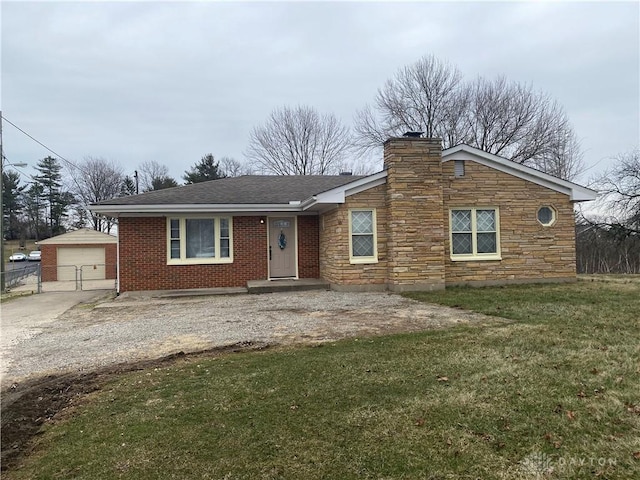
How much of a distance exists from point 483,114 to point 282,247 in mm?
23648

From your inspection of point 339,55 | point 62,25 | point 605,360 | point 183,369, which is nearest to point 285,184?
point 339,55

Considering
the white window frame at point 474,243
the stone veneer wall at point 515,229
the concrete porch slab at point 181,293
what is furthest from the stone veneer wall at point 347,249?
the concrete porch slab at point 181,293

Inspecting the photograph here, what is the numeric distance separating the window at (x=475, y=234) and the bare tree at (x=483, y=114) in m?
20.2

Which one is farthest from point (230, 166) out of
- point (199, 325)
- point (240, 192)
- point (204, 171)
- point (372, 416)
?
point (372, 416)

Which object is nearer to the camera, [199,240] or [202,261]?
[202,261]

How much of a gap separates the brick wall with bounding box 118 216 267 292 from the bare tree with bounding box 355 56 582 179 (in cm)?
2153

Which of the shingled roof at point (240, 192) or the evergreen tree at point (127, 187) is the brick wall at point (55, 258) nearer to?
the shingled roof at point (240, 192)

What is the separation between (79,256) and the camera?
80.8ft

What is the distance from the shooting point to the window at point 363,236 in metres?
11.7

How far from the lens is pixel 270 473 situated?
265cm

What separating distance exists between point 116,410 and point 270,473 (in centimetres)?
189

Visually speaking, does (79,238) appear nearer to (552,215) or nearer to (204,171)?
(204,171)

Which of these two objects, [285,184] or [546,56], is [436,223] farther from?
[546,56]

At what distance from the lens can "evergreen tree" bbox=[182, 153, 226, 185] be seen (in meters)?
42.8
